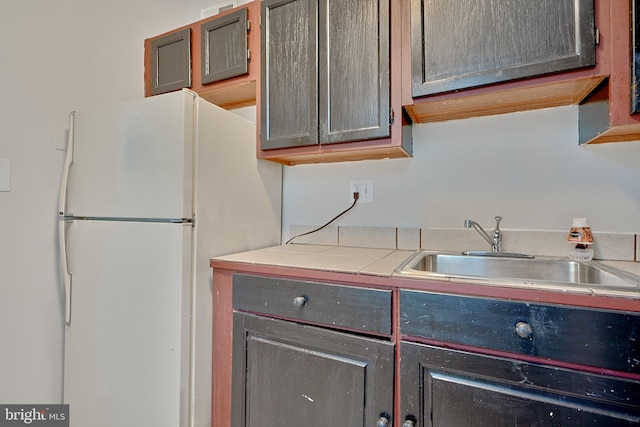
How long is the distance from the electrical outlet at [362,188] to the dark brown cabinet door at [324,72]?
372 mm

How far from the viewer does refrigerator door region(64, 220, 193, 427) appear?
3.82ft

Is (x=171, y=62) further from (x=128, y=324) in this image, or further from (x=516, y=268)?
(x=516, y=268)

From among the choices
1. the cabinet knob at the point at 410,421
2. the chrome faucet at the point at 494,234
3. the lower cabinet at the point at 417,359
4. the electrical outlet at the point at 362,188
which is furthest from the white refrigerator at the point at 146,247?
the chrome faucet at the point at 494,234

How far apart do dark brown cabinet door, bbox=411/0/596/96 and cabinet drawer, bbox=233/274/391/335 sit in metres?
0.78

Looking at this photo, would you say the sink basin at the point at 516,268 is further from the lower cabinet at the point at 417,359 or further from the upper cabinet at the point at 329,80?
the upper cabinet at the point at 329,80

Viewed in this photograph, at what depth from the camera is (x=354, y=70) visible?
1266 millimetres

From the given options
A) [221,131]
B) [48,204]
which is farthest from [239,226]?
[48,204]

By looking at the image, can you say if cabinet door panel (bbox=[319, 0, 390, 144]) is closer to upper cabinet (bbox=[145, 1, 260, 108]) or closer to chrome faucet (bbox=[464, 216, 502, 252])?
upper cabinet (bbox=[145, 1, 260, 108])

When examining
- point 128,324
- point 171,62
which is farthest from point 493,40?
point 128,324

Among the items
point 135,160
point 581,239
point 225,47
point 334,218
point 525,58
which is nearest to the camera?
point 525,58

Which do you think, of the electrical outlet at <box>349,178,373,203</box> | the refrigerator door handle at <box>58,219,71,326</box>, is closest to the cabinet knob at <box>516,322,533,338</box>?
the electrical outlet at <box>349,178,373,203</box>

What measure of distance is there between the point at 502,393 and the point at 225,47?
179cm

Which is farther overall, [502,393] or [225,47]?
[225,47]

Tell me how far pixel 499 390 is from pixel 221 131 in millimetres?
1317
